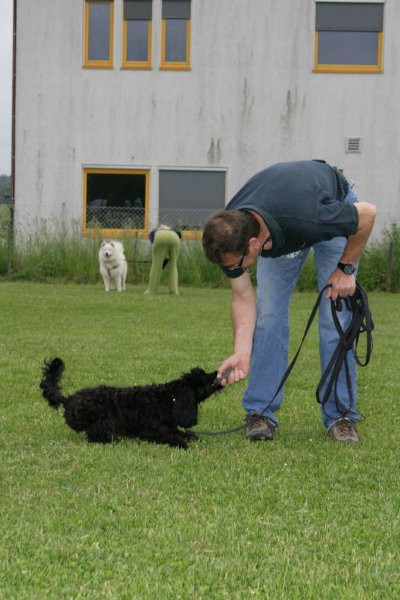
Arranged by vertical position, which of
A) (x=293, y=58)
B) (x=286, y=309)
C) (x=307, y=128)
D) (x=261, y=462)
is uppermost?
(x=293, y=58)

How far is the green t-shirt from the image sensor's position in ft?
13.0

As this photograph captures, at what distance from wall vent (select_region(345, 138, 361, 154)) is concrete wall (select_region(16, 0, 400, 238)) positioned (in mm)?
145

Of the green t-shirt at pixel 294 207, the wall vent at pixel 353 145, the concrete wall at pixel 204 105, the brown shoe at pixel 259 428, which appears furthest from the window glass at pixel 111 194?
the green t-shirt at pixel 294 207

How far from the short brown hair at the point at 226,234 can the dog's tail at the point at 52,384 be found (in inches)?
56.9

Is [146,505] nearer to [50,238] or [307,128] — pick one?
[50,238]

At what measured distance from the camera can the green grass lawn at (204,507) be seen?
2633mm

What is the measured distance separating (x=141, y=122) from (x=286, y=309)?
15.8m

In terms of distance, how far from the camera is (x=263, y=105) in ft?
65.3

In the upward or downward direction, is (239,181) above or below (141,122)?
below

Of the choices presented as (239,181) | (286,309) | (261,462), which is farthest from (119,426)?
(239,181)

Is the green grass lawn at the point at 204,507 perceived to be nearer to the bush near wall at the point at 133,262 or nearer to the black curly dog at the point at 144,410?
the black curly dog at the point at 144,410

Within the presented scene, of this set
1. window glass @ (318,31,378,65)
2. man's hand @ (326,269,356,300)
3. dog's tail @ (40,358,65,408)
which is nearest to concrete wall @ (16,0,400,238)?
window glass @ (318,31,378,65)

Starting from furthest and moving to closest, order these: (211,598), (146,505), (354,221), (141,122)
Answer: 1. (141,122)
2. (354,221)
3. (146,505)
4. (211,598)

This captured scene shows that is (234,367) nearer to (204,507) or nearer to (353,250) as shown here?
(353,250)
